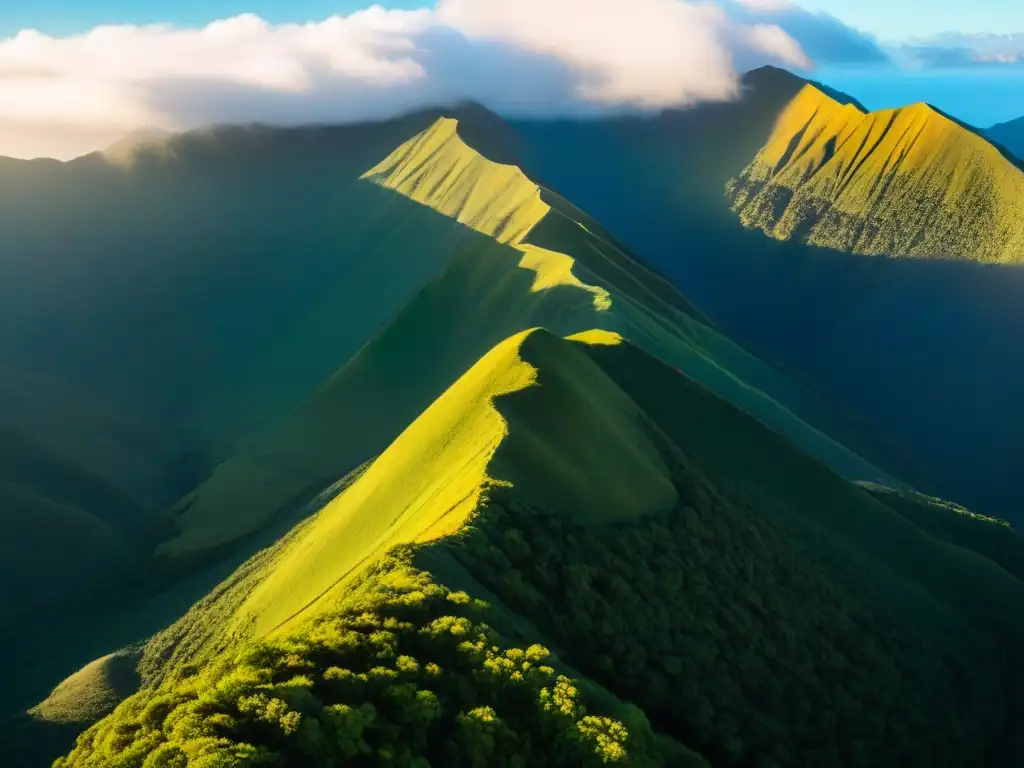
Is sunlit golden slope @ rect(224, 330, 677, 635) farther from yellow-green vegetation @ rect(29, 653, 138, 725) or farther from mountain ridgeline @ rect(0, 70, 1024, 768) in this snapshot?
yellow-green vegetation @ rect(29, 653, 138, 725)

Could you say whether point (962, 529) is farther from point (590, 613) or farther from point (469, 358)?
point (590, 613)

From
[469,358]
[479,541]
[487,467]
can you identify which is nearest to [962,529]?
[469,358]

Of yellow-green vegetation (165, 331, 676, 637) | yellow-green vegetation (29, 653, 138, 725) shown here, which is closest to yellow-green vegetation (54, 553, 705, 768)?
yellow-green vegetation (165, 331, 676, 637)

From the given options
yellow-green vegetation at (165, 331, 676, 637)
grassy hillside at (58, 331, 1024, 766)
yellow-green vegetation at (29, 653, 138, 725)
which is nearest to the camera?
grassy hillside at (58, 331, 1024, 766)

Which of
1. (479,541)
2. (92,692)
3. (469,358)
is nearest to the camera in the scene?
(479,541)

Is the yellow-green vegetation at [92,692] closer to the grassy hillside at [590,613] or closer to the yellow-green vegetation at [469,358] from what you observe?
the grassy hillside at [590,613]

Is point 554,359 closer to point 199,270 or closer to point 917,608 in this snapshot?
point 917,608

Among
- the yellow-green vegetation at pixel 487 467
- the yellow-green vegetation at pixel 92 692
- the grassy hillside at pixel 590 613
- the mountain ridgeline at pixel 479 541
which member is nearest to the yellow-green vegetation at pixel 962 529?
the mountain ridgeline at pixel 479 541
